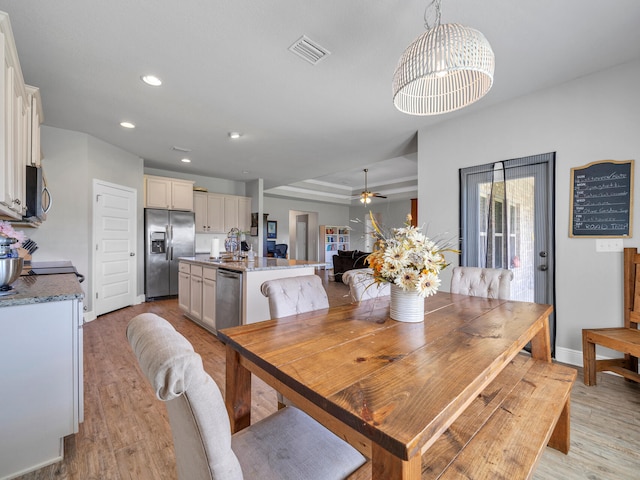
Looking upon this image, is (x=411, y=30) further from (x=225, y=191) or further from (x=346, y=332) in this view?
(x=225, y=191)

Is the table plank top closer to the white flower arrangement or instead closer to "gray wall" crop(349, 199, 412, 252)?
the white flower arrangement

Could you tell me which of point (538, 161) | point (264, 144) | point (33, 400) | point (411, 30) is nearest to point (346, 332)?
point (33, 400)

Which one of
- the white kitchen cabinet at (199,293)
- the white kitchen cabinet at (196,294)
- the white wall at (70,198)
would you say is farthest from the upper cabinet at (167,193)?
the white kitchen cabinet at (196,294)

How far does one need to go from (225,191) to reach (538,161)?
6.07 meters

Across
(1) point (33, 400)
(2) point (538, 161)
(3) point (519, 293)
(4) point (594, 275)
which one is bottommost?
(1) point (33, 400)

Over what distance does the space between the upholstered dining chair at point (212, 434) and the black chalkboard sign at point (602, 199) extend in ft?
9.17

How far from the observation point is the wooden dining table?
63 cm

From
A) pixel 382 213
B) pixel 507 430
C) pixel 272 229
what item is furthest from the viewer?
pixel 382 213

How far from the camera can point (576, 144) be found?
2.51m

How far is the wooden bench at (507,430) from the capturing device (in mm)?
868

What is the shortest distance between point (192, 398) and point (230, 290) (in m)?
2.52

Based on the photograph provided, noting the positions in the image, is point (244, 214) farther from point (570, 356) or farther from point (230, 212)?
point (570, 356)

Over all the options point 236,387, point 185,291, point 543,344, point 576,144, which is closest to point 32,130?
point 185,291

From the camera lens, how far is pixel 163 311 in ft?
14.7
